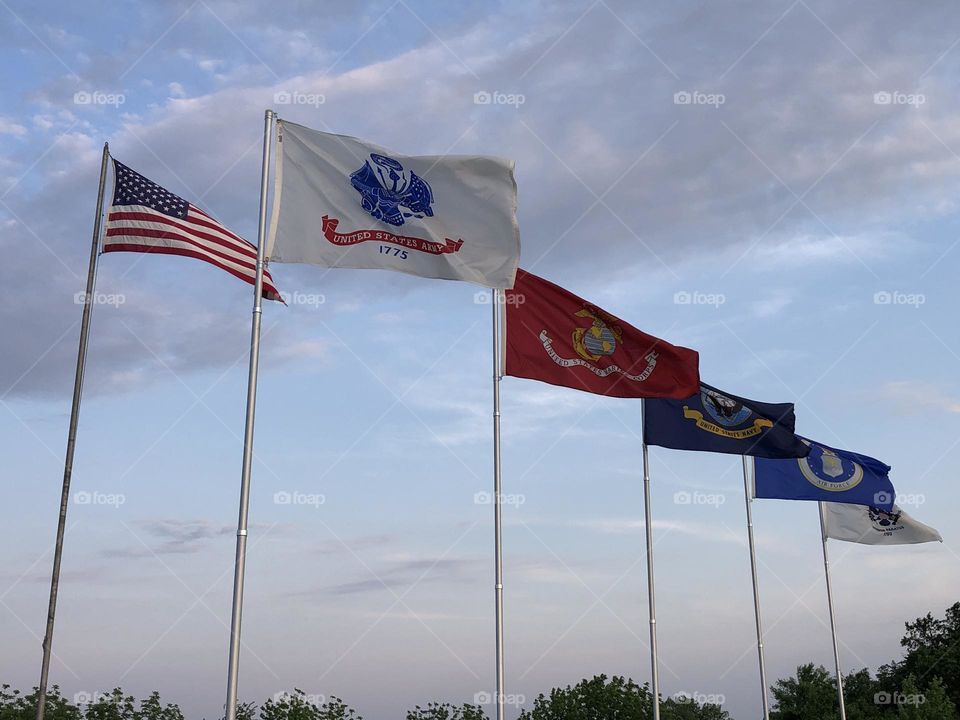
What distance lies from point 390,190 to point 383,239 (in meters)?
0.84

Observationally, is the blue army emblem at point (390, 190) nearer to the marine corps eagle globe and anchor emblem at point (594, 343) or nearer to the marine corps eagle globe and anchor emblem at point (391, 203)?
the marine corps eagle globe and anchor emblem at point (391, 203)

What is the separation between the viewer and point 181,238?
19.0m

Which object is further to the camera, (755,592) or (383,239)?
(755,592)

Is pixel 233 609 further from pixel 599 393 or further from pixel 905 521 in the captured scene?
pixel 905 521

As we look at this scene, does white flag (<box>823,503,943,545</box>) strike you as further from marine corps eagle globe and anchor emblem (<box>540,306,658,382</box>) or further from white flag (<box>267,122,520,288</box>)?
white flag (<box>267,122,520,288</box>)

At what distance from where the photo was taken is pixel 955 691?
220 feet

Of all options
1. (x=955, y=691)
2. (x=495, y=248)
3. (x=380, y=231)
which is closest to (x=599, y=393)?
(x=495, y=248)

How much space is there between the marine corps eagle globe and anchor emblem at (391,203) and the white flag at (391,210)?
0.6 inches

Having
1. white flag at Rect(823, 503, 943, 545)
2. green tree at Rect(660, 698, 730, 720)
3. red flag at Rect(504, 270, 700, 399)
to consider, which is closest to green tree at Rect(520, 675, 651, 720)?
white flag at Rect(823, 503, 943, 545)

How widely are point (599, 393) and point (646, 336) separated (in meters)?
1.83

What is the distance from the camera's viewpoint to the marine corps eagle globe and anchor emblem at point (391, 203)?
653 inches

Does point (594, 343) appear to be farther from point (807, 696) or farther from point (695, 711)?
point (695, 711)

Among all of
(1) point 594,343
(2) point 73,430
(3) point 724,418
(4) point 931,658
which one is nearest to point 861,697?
(4) point 931,658

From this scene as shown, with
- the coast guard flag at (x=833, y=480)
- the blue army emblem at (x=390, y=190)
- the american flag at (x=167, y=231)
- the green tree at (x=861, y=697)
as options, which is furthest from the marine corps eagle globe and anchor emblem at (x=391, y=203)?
the green tree at (x=861, y=697)
